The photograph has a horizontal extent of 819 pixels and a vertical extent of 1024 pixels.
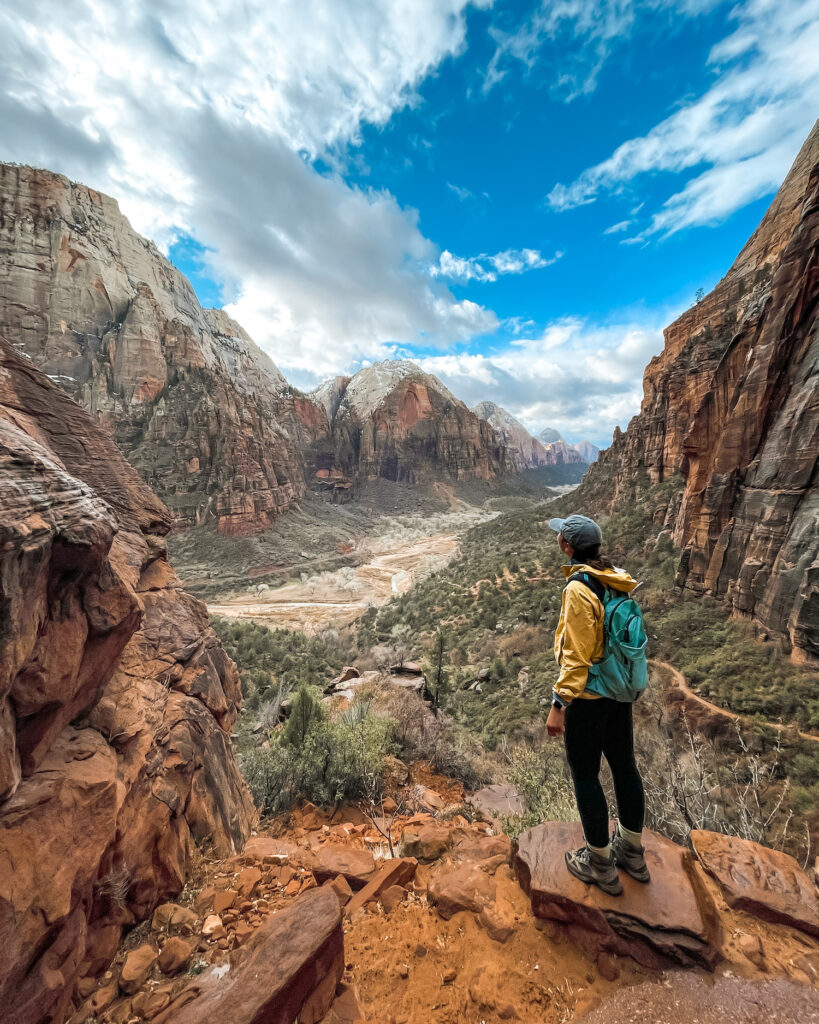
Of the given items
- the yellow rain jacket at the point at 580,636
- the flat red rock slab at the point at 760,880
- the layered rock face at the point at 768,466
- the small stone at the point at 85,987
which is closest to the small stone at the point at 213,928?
the small stone at the point at 85,987

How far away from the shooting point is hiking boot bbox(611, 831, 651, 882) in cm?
244

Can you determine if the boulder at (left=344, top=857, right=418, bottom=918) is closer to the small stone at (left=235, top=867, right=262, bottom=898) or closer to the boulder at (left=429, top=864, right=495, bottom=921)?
the boulder at (left=429, top=864, right=495, bottom=921)

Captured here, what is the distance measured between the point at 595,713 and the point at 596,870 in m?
1.08

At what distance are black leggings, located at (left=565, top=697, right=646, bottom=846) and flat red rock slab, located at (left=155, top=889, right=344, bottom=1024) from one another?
1627 millimetres

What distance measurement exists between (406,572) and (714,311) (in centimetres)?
2843

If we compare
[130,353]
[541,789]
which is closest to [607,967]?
[541,789]

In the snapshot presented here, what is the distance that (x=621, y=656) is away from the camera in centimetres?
223

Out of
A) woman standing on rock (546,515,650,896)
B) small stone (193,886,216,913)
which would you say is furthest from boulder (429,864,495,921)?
small stone (193,886,216,913)

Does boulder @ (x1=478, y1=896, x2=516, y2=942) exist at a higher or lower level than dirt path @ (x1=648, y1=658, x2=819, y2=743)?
higher

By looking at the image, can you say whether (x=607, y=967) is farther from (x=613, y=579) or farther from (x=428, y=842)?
(x=613, y=579)

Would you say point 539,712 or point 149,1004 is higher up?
point 149,1004

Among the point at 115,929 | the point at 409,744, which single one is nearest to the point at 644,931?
the point at 115,929

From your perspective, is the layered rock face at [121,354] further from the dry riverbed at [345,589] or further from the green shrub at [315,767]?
the green shrub at [315,767]

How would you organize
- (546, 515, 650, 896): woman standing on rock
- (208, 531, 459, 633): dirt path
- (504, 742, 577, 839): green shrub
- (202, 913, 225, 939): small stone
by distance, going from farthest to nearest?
1. (208, 531, 459, 633): dirt path
2. (504, 742, 577, 839): green shrub
3. (202, 913, 225, 939): small stone
4. (546, 515, 650, 896): woman standing on rock
